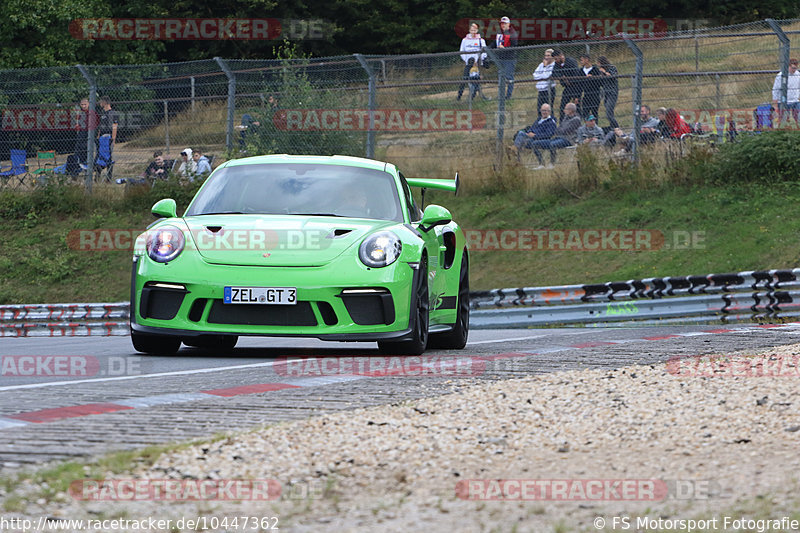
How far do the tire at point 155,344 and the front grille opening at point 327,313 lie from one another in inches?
47.5

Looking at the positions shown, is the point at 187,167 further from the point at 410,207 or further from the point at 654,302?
the point at 410,207

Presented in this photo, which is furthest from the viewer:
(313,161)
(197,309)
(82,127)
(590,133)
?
(82,127)

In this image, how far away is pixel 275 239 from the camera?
29.2 feet

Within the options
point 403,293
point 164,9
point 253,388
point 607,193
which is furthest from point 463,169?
point 164,9

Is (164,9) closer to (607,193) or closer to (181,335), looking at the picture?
(607,193)

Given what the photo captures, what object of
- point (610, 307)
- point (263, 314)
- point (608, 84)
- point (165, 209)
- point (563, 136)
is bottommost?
point (610, 307)

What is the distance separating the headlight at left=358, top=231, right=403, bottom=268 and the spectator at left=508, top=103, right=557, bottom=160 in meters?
13.2

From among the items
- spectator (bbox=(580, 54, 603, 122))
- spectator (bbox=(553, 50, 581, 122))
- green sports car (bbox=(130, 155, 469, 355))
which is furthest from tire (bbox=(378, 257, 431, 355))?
spectator (bbox=(553, 50, 581, 122))

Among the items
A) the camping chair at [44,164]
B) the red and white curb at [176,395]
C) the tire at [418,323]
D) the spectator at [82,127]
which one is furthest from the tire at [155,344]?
the camping chair at [44,164]

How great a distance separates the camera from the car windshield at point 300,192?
9.59 metres

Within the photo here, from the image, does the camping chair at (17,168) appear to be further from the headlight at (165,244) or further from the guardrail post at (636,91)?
the headlight at (165,244)

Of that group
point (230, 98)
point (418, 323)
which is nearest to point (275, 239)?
point (418, 323)

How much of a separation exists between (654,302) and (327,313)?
847cm

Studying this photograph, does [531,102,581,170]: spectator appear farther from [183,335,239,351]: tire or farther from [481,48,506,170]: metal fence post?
[183,335,239,351]: tire
